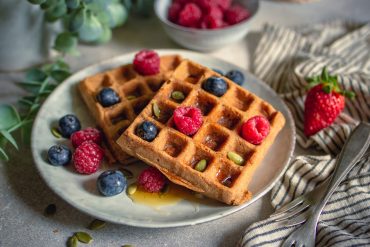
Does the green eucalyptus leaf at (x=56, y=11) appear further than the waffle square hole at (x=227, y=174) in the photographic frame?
Yes

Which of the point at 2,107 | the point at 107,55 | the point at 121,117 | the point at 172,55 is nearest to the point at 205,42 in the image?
the point at 172,55

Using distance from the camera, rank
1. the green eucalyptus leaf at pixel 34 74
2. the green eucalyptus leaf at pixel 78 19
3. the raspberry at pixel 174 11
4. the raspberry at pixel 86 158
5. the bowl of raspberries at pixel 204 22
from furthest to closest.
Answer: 1. the raspberry at pixel 174 11
2. the bowl of raspberries at pixel 204 22
3. the green eucalyptus leaf at pixel 34 74
4. the green eucalyptus leaf at pixel 78 19
5. the raspberry at pixel 86 158

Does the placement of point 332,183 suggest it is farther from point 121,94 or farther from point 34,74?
point 34,74

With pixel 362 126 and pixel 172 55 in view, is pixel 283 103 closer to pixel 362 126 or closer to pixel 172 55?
pixel 362 126

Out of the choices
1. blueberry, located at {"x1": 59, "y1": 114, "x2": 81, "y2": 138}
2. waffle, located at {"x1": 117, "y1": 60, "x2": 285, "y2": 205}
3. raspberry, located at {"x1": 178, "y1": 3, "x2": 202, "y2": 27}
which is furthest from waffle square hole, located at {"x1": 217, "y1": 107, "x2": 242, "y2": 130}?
raspberry, located at {"x1": 178, "y1": 3, "x2": 202, "y2": 27}

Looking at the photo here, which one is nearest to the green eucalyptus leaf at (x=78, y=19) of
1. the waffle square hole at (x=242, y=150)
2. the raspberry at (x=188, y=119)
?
the raspberry at (x=188, y=119)

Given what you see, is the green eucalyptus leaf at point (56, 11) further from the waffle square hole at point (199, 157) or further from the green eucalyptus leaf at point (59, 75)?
the waffle square hole at point (199, 157)

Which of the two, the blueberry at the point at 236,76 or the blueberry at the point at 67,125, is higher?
the blueberry at the point at 236,76
